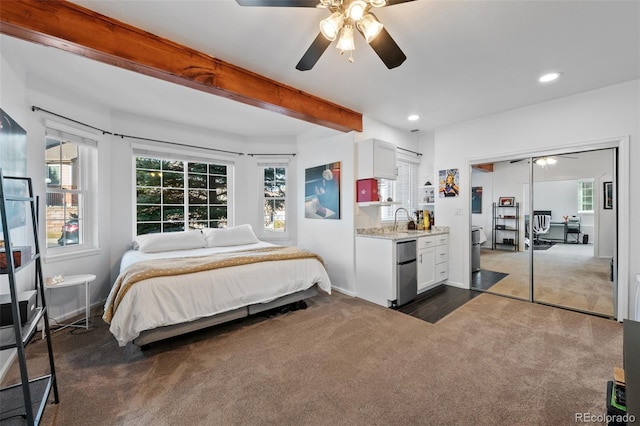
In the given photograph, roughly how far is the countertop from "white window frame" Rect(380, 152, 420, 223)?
0.32 m

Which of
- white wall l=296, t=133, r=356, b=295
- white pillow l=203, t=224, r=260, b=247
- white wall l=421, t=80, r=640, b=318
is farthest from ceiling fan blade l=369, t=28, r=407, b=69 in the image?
white pillow l=203, t=224, r=260, b=247

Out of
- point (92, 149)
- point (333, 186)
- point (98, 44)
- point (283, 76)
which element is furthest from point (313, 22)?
point (92, 149)

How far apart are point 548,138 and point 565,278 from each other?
1.87 meters

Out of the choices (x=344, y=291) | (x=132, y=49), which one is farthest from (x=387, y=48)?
(x=344, y=291)

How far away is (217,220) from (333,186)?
2.24 m

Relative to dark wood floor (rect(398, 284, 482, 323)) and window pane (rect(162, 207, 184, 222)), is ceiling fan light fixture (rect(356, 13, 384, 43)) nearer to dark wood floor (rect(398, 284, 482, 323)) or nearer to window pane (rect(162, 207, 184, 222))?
dark wood floor (rect(398, 284, 482, 323))

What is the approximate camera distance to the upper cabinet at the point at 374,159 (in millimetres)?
3852

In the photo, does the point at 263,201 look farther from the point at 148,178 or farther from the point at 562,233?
the point at 562,233

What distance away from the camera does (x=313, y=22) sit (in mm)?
2027

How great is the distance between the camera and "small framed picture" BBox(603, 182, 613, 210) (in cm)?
313

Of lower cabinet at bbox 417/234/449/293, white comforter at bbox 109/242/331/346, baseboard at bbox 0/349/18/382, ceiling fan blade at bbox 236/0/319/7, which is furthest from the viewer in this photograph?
lower cabinet at bbox 417/234/449/293

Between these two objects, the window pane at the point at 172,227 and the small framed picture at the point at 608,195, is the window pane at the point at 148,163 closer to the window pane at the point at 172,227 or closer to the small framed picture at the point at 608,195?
the window pane at the point at 172,227

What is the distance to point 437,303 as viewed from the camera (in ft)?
11.9

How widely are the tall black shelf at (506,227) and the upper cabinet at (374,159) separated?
1673 mm
